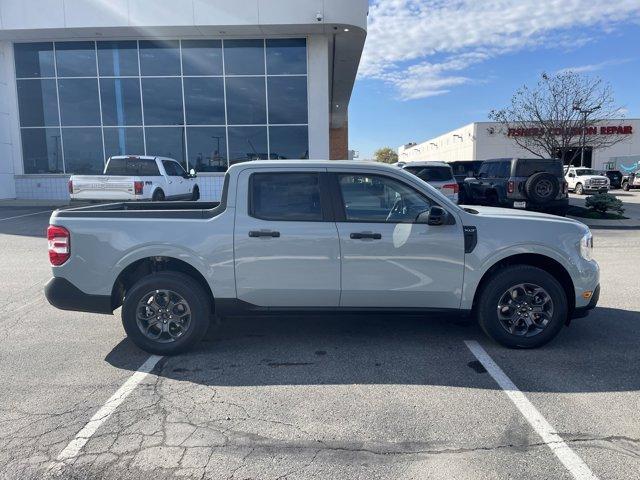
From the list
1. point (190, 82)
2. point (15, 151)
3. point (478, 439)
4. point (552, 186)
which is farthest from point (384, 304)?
point (15, 151)

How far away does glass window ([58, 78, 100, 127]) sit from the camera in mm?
21031

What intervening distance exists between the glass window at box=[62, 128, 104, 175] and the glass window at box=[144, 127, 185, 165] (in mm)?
2271

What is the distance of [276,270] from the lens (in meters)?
4.43

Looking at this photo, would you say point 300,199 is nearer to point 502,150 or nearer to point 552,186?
point 552,186

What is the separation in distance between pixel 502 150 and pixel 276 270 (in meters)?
49.3

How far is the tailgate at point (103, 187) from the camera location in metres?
13.8

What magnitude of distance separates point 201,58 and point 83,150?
6.60 metres

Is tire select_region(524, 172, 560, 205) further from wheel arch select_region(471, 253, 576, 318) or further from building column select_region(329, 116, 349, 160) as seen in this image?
building column select_region(329, 116, 349, 160)

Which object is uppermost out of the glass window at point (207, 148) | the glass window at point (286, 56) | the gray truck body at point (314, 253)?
the glass window at point (286, 56)

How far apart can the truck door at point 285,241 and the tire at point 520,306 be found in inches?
54.9

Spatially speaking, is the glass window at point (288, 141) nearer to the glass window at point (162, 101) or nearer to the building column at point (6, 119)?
the glass window at point (162, 101)

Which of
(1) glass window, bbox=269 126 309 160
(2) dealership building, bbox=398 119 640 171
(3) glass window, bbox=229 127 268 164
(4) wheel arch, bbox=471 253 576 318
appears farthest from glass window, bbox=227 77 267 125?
(2) dealership building, bbox=398 119 640 171

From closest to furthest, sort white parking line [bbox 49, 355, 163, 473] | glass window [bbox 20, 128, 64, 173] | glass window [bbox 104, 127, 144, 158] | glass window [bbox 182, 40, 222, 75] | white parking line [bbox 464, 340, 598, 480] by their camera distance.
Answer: white parking line [bbox 464, 340, 598, 480], white parking line [bbox 49, 355, 163, 473], glass window [bbox 182, 40, 222, 75], glass window [bbox 104, 127, 144, 158], glass window [bbox 20, 128, 64, 173]

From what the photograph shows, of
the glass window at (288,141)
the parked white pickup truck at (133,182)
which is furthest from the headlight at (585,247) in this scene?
the glass window at (288,141)
